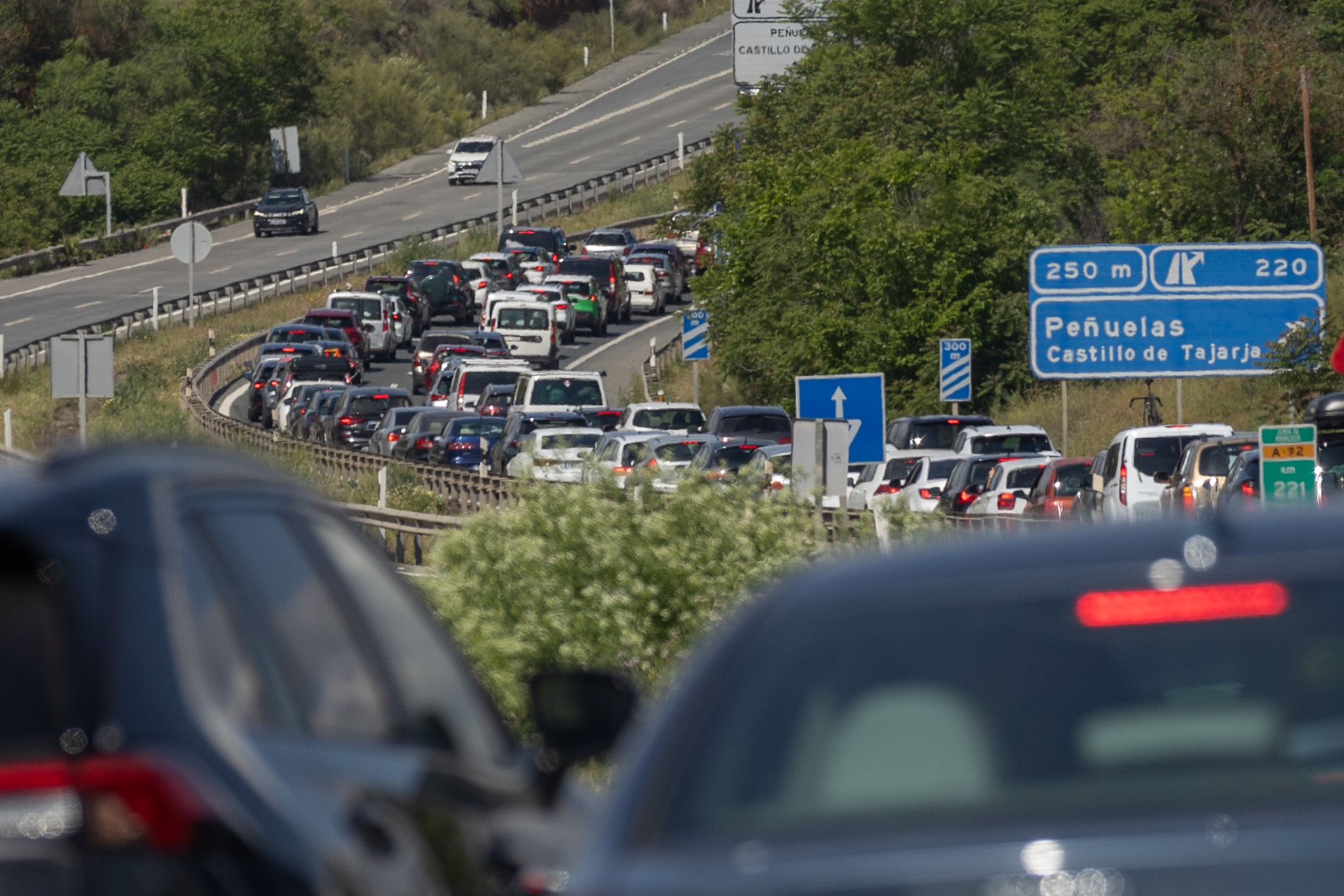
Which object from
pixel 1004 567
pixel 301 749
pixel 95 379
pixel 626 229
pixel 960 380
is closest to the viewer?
pixel 1004 567

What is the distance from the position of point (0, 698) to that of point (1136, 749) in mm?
1569

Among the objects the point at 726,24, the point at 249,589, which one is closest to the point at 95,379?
the point at 249,589

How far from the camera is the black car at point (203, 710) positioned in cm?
319

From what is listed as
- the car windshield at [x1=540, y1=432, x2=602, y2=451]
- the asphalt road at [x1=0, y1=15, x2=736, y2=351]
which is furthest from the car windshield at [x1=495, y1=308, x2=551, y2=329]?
the car windshield at [x1=540, y1=432, x2=602, y2=451]

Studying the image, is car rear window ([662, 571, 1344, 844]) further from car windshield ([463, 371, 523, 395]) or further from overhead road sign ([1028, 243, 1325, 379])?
car windshield ([463, 371, 523, 395])

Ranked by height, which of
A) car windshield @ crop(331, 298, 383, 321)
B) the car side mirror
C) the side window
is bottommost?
the car side mirror

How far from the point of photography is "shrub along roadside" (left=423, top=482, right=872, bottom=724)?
1232 centimetres

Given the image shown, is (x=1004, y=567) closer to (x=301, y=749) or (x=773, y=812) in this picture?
(x=773, y=812)

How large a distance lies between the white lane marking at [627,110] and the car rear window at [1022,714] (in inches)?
4191

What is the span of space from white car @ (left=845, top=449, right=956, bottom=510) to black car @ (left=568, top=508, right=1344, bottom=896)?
28.4 m

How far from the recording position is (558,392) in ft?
137

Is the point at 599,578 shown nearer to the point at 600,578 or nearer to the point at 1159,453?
the point at 600,578

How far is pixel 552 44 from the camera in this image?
13275 centimetres

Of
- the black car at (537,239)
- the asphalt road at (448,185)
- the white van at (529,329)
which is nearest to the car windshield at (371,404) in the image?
the white van at (529,329)
